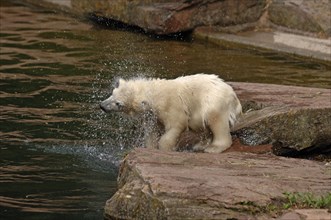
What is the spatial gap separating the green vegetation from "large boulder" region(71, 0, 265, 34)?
944 centimetres

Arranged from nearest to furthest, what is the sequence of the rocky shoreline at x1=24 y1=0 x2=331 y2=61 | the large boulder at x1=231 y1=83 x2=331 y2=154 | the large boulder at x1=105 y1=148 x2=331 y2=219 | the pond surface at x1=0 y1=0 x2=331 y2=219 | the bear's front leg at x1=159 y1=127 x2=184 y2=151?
the large boulder at x1=105 y1=148 x2=331 y2=219
the pond surface at x1=0 y1=0 x2=331 y2=219
the bear's front leg at x1=159 y1=127 x2=184 y2=151
the large boulder at x1=231 y1=83 x2=331 y2=154
the rocky shoreline at x1=24 y1=0 x2=331 y2=61

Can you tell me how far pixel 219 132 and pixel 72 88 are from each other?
392 cm

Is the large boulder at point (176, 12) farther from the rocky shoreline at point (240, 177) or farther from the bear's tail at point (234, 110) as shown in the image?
the bear's tail at point (234, 110)

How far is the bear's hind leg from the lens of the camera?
7707 millimetres

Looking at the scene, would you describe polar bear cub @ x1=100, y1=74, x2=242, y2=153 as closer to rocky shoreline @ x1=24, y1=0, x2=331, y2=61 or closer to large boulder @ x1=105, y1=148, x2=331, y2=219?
large boulder @ x1=105, y1=148, x2=331, y2=219

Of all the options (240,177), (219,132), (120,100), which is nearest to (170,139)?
(219,132)

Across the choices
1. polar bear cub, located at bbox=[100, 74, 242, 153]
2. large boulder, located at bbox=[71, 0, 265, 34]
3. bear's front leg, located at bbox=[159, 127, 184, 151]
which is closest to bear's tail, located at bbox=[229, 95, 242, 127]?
polar bear cub, located at bbox=[100, 74, 242, 153]

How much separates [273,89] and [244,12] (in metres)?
6.69

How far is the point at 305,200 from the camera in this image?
5730 millimetres

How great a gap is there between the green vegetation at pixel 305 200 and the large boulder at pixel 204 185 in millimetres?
65

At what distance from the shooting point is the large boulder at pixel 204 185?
562 cm

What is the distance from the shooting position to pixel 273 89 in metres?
9.21

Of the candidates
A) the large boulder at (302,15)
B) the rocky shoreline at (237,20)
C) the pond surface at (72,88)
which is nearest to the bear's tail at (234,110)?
the pond surface at (72,88)

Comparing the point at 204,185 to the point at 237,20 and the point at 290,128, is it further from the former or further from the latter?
the point at 237,20
